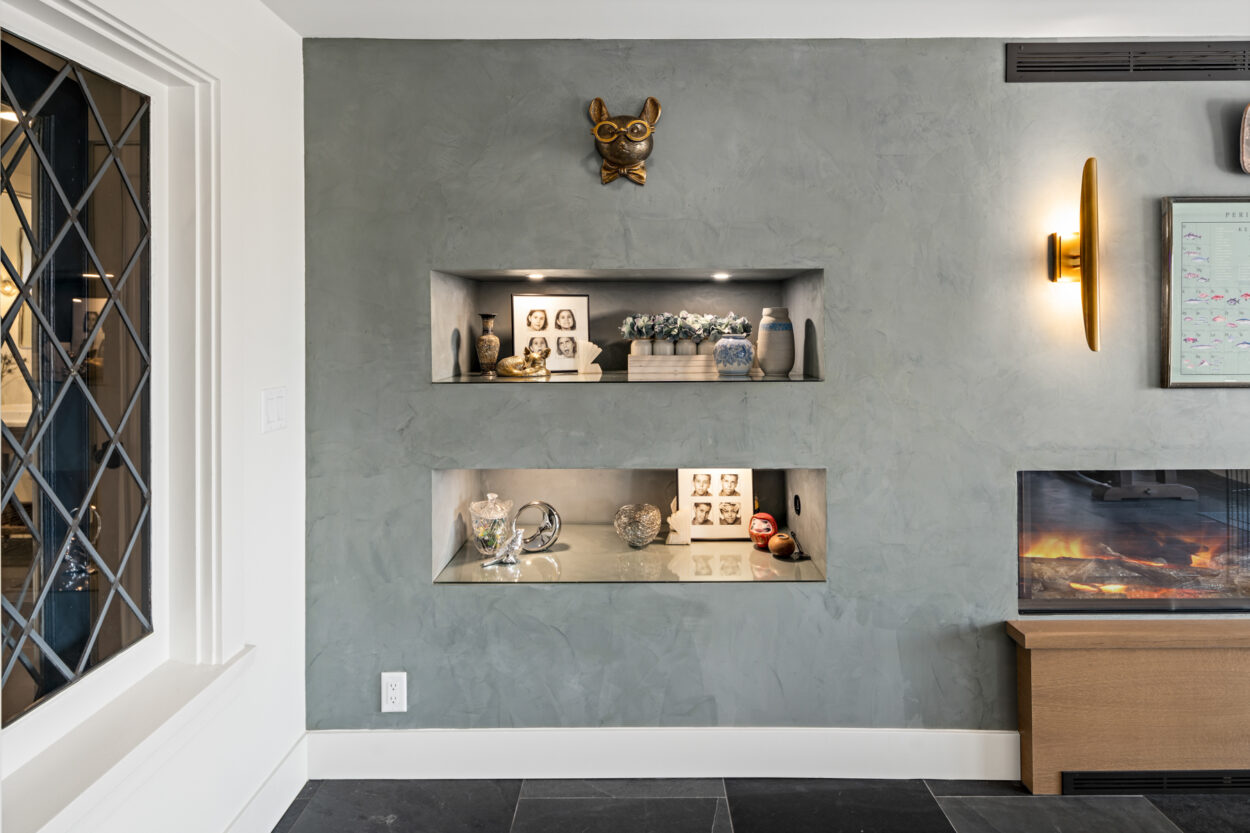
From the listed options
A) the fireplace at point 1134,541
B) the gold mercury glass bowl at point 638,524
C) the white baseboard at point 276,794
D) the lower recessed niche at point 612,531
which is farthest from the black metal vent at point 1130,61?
the white baseboard at point 276,794

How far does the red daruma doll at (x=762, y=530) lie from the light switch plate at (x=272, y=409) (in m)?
1.58

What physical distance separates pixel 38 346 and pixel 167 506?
1.70 feet

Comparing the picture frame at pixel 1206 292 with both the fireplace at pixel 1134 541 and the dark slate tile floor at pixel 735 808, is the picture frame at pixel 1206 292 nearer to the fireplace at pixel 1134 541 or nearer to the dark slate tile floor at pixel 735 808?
the fireplace at pixel 1134 541

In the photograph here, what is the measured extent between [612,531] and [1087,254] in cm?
179

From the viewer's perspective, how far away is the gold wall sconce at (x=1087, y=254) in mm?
2318

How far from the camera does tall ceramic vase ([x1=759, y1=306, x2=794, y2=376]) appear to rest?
2.73m

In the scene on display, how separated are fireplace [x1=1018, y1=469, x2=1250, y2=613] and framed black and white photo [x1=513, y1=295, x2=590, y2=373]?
1.57 m

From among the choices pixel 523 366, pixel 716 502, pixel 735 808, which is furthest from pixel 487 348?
pixel 735 808

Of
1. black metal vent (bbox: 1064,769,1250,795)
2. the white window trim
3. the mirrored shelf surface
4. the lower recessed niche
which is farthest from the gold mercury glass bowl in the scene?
black metal vent (bbox: 1064,769,1250,795)

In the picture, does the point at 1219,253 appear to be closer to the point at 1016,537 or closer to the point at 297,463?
the point at 1016,537

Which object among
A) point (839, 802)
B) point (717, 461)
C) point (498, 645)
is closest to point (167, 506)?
point (498, 645)

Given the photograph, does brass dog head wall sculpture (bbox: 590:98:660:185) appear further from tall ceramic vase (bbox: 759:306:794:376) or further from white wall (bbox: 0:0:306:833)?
white wall (bbox: 0:0:306:833)

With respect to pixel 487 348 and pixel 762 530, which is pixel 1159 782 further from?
pixel 487 348

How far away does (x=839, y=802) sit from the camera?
2.40 meters
